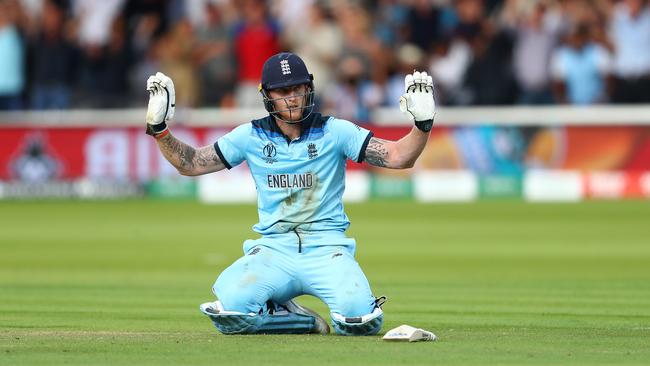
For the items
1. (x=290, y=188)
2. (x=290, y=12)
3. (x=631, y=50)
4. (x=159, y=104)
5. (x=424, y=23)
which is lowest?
(x=290, y=188)

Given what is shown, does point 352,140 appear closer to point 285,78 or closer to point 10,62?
point 285,78

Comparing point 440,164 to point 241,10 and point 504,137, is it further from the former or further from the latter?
point 241,10

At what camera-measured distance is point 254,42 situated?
2312 cm

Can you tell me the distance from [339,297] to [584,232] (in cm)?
1012

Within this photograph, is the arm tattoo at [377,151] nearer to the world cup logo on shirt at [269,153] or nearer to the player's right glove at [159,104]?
the world cup logo on shirt at [269,153]

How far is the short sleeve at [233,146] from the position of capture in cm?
868

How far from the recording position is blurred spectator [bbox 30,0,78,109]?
2427 centimetres

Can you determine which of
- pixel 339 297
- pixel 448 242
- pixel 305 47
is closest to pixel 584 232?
pixel 448 242

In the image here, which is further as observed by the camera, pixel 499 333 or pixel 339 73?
pixel 339 73

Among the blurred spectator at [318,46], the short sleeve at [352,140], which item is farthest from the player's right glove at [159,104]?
the blurred spectator at [318,46]

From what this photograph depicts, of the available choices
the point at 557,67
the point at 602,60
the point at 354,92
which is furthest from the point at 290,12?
the point at 602,60

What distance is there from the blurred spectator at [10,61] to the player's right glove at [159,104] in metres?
16.0

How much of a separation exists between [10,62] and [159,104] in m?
16.1

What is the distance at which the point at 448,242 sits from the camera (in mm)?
17000
